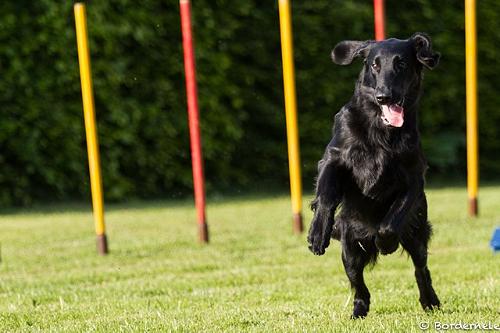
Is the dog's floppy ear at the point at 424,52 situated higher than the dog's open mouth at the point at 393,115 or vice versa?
the dog's floppy ear at the point at 424,52

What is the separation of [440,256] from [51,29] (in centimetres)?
571

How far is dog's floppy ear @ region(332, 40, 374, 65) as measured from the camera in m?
4.37

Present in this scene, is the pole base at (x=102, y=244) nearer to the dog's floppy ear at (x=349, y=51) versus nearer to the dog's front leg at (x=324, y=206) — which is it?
the dog's floppy ear at (x=349, y=51)

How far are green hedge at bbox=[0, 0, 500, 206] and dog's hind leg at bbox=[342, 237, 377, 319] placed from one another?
686cm

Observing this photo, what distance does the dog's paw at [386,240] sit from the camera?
4004 millimetres

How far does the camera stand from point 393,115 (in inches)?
159

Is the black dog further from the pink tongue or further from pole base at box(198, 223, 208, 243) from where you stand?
pole base at box(198, 223, 208, 243)

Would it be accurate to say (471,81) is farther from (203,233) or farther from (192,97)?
(203,233)

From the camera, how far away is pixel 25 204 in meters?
11.0

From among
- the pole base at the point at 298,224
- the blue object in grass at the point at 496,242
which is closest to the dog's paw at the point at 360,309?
the blue object in grass at the point at 496,242

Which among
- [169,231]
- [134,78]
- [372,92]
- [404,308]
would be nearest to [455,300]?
[404,308]

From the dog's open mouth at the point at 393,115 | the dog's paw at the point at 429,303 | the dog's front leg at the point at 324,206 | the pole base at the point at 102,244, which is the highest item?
the dog's open mouth at the point at 393,115

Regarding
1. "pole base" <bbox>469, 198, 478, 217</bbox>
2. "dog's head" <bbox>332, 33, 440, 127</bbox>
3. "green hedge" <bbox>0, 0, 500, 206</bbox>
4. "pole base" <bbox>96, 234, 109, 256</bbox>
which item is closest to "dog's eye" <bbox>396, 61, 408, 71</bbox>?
"dog's head" <bbox>332, 33, 440, 127</bbox>

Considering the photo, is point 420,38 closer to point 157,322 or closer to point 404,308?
point 404,308
